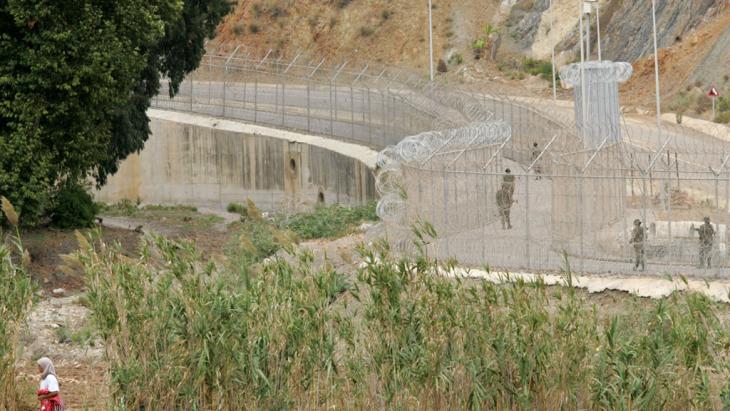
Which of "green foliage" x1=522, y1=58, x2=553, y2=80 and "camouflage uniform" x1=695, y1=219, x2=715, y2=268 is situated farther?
"green foliage" x1=522, y1=58, x2=553, y2=80

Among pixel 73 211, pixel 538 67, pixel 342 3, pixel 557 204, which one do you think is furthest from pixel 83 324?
pixel 342 3

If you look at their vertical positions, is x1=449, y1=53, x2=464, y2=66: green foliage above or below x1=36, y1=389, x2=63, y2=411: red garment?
above

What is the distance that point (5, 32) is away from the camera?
28453mm

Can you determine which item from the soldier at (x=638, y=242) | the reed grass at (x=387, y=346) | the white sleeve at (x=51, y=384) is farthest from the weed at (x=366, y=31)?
the white sleeve at (x=51, y=384)

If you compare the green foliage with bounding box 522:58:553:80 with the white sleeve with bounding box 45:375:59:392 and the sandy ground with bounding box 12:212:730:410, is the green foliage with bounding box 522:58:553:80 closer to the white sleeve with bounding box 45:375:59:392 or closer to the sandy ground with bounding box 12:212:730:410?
the sandy ground with bounding box 12:212:730:410

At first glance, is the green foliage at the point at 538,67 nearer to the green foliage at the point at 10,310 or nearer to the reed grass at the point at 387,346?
the green foliage at the point at 10,310

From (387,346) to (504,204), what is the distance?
7781mm

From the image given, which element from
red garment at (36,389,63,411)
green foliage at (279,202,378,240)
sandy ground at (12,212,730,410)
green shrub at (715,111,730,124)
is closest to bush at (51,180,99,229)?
green foliage at (279,202,378,240)

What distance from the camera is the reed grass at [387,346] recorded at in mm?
14672

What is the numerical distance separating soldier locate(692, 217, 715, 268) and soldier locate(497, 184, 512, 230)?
10.6ft

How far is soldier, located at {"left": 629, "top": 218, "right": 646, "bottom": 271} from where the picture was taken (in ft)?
70.5

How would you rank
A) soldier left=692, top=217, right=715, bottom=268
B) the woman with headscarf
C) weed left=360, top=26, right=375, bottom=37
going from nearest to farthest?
the woman with headscarf < soldier left=692, top=217, right=715, bottom=268 < weed left=360, top=26, right=375, bottom=37

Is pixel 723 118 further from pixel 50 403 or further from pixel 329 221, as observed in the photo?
pixel 50 403

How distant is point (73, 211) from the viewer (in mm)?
33688
